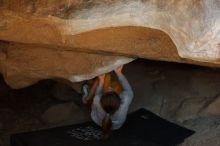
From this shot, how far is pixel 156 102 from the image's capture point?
6.26 ft

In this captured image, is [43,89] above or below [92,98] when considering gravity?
below

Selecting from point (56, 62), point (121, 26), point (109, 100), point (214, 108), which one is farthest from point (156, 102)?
point (121, 26)

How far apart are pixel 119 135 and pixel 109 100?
5.8 inches

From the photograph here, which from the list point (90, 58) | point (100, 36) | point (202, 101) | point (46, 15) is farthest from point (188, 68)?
point (46, 15)

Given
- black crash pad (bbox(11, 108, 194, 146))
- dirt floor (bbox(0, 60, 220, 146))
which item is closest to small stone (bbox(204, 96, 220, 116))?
dirt floor (bbox(0, 60, 220, 146))

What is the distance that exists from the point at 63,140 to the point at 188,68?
0.71 m

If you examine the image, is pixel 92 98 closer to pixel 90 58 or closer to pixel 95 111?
pixel 95 111

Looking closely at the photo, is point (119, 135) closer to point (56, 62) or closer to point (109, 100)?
point (109, 100)

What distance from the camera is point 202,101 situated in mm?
1851

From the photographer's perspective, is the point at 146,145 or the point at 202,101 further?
the point at 202,101

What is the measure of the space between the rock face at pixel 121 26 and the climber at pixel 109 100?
0.23m

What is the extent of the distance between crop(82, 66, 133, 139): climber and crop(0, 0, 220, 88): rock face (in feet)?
0.76

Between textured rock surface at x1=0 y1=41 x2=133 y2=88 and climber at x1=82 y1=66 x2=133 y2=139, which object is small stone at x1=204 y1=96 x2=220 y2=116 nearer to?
climber at x1=82 y1=66 x2=133 y2=139

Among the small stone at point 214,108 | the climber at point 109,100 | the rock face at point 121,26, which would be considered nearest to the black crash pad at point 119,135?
the climber at point 109,100
